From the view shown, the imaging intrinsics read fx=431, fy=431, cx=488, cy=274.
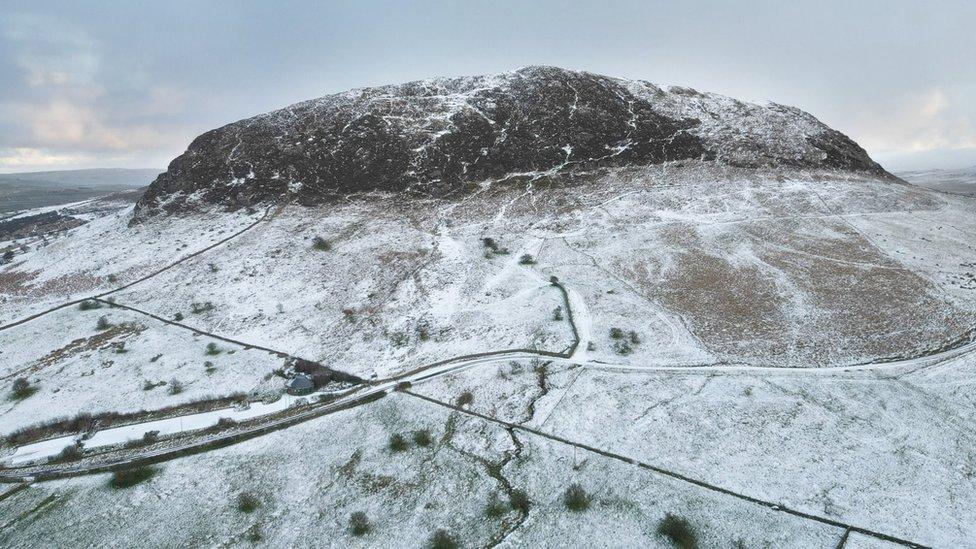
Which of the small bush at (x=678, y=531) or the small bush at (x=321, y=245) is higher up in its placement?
the small bush at (x=321, y=245)

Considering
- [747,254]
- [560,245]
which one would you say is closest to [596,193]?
[560,245]

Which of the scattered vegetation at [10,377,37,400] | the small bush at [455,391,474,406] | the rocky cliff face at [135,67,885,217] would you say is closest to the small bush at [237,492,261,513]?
the small bush at [455,391,474,406]

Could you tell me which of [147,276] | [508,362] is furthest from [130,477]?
[147,276]

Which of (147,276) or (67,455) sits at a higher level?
(147,276)

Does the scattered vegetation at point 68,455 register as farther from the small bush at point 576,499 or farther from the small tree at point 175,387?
the small bush at point 576,499

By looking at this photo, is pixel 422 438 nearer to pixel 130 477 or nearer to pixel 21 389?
pixel 130 477

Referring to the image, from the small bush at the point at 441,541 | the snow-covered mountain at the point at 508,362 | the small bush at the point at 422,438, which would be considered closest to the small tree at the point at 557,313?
the snow-covered mountain at the point at 508,362

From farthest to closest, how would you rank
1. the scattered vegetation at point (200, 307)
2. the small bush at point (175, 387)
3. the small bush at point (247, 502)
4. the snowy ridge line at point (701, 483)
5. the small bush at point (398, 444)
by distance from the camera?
the scattered vegetation at point (200, 307) → the small bush at point (175, 387) → the small bush at point (398, 444) → the small bush at point (247, 502) → the snowy ridge line at point (701, 483)
